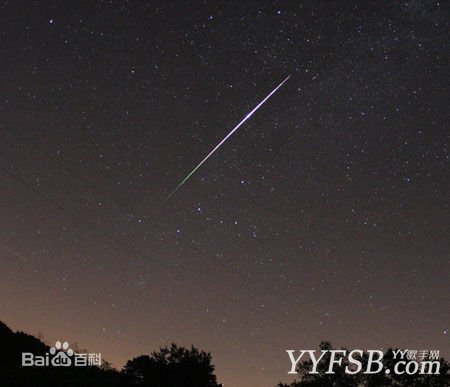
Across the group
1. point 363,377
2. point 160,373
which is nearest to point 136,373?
point 160,373

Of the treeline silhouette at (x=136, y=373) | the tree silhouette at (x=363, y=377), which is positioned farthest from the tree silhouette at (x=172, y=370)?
the tree silhouette at (x=363, y=377)

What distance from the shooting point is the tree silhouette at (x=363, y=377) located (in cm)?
2950

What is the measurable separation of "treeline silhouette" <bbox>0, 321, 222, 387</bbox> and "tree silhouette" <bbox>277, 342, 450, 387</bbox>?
10311 mm

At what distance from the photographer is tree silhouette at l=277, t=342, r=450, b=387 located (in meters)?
29.5

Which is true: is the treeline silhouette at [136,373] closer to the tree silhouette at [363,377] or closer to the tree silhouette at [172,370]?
the tree silhouette at [172,370]

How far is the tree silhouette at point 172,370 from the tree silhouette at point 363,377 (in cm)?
1012

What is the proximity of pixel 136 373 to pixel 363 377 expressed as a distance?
662 inches

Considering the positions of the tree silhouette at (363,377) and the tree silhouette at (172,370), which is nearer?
the tree silhouette at (172,370)

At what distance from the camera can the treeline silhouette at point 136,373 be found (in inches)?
799

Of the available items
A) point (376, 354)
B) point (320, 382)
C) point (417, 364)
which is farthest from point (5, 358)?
point (417, 364)

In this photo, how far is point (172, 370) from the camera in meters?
20.5

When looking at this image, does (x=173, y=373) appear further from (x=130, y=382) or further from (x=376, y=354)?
(x=376, y=354)

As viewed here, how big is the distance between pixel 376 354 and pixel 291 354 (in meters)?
9.91

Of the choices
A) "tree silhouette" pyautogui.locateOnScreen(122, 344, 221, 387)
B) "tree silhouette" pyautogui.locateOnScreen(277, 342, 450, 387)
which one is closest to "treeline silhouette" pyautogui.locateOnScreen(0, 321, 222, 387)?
"tree silhouette" pyautogui.locateOnScreen(122, 344, 221, 387)
